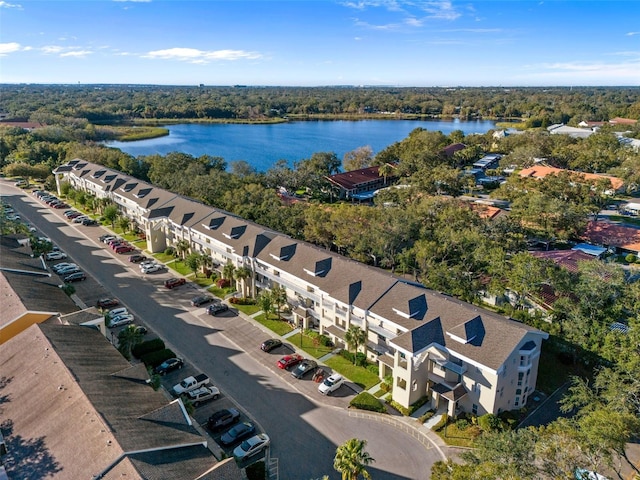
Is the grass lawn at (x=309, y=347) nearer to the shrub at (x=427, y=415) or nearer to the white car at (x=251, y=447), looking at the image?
the shrub at (x=427, y=415)

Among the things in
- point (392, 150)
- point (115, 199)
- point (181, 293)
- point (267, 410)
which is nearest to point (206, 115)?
point (392, 150)

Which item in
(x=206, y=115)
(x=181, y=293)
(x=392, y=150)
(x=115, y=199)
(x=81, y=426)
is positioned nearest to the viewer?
(x=81, y=426)

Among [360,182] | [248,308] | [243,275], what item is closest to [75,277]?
[243,275]

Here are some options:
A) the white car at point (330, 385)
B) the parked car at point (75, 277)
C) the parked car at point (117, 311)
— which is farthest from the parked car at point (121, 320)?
the white car at point (330, 385)

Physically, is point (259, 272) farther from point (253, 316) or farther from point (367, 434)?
point (367, 434)

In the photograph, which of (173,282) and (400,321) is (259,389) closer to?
(400,321)
